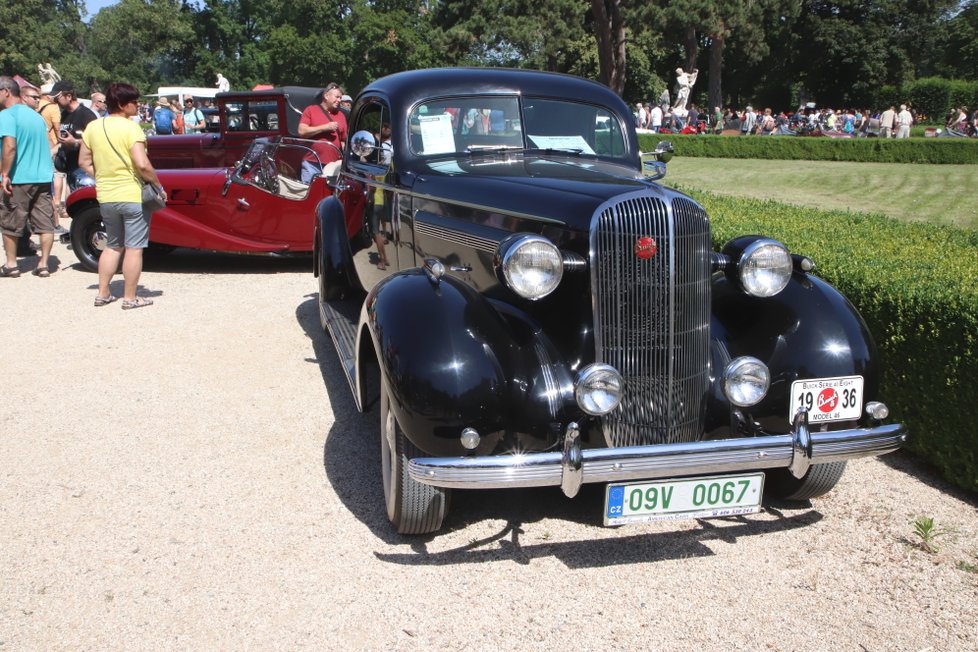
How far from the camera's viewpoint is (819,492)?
384 cm

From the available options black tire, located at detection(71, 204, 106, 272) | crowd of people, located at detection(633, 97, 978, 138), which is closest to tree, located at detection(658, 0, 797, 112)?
crowd of people, located at detection(633, 97, 978, 138)

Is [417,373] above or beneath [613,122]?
beneath

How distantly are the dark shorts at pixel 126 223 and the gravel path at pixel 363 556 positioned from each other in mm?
2288

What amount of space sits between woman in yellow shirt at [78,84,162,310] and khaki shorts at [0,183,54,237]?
1.82 metres

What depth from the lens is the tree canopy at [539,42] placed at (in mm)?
31234

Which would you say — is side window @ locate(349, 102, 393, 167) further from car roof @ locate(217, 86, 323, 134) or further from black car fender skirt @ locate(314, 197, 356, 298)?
car roof @ locate(217, 86, 323, 134)

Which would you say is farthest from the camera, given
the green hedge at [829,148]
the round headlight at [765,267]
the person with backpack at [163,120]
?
the green hedge at [829,148]

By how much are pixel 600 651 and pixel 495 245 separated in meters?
1.80

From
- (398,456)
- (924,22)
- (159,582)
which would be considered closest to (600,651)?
(398,456)

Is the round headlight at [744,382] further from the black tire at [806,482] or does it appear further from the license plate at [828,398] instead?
the black tire at [806,482]

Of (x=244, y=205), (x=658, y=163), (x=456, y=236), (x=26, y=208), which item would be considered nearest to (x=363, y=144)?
(x=456, y=236)

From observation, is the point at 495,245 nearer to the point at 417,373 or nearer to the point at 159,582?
the point at 417,373

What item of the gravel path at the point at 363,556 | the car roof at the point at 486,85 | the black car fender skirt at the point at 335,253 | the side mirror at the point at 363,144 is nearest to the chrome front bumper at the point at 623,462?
the gravel path at the point at 363,556

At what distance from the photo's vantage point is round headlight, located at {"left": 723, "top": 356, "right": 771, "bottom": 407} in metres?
3.36
